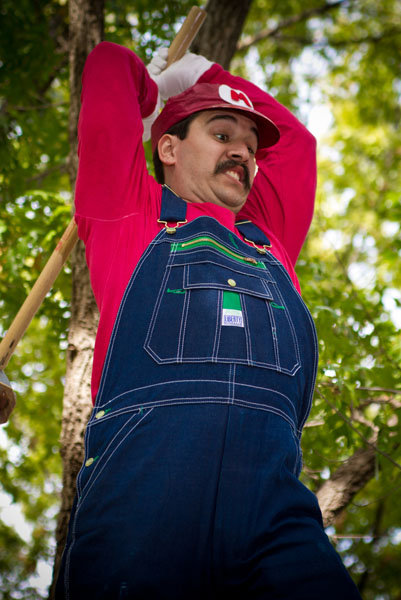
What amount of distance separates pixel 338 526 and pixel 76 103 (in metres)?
5.31

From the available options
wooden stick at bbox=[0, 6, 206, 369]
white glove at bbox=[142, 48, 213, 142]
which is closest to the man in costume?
white glove at bbox=[142, 48, 213, 142]

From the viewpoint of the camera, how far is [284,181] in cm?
287

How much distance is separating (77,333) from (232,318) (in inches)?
53.9

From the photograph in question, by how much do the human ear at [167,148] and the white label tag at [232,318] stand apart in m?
0.88

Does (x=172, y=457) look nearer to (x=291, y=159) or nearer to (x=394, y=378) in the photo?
(x=291, y=159)

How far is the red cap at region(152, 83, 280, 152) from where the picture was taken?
2586 mm

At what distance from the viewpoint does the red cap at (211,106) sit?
8.48 feet

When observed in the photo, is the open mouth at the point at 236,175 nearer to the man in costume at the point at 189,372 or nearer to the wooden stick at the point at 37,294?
the man in costume at the point at 189,372

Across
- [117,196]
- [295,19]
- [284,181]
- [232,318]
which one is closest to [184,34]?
[284,181]

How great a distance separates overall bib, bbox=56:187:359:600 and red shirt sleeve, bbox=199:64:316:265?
2.19 ft

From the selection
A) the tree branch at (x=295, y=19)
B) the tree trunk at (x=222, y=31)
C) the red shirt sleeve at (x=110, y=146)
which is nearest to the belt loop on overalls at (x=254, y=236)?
the red shirt sleeve at (x=110, y=146)

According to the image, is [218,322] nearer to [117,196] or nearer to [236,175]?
[117,196]

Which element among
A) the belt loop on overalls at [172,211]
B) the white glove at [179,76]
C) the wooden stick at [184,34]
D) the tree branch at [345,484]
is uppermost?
the wooden stick at [184,34]

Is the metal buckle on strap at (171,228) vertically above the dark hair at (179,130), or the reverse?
the dark hair at (179,130)
